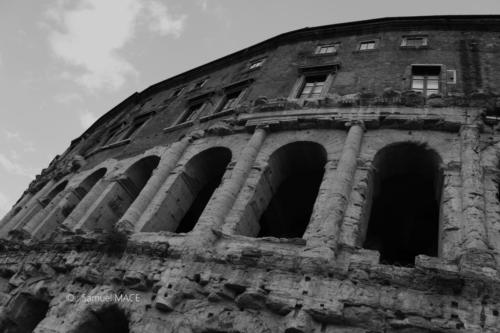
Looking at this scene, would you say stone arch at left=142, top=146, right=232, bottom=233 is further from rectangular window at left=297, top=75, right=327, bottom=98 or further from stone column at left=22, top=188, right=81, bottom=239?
stone column at left=22, top=188, right=81, bottom=239

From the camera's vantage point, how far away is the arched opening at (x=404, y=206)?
938 centimetres

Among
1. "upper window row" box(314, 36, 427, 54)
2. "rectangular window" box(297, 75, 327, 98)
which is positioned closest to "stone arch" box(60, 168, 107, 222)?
"rectangular window" box(297, 75, 327, 98)

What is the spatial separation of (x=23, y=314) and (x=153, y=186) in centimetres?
395

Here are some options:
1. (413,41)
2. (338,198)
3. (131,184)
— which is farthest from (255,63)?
(338,198)

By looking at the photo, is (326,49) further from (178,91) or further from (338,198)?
(338,198)

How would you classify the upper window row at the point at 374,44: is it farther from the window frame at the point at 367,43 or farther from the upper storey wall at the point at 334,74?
the upper storey wall at the point at 334,74

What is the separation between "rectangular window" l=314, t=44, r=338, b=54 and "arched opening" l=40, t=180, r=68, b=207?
1024 cm

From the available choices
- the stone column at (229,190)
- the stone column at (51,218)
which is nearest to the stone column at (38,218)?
the stone column at (51,218)

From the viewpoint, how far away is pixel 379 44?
13898 millimetres

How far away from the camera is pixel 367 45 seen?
14.2 metres

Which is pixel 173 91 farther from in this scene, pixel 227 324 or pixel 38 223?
pixel 227 324

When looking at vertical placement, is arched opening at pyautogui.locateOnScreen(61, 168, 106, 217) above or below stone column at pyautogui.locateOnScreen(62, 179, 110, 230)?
above

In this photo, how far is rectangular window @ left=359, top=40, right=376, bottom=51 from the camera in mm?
13966

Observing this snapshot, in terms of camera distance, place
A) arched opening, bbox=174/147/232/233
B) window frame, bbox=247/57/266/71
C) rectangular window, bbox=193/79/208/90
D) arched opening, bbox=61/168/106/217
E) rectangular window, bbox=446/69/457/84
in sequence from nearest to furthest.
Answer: arched opening, bbox=174/147/232/233
rectangular window, bbox=446/69/457/84
arched opening, bbox=61/168/106/217
window frame, bbox=247/57/266/71
rectangular window, bbox=193/79/208/90
